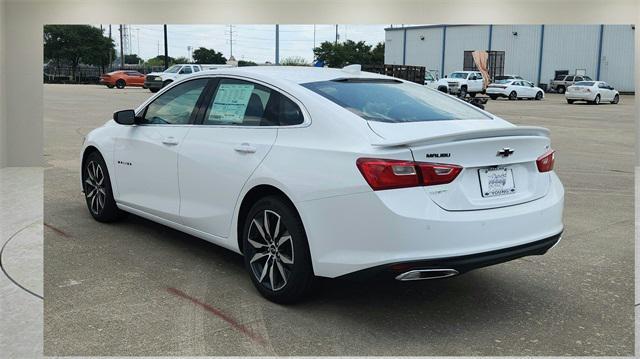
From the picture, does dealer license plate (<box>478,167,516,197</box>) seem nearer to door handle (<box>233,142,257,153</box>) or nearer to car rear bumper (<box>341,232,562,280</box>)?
car rear bumper (<box>341,232,562,280</box>)

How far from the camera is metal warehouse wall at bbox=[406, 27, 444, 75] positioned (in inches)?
1843

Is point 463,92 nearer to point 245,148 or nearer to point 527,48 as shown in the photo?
point 527,48

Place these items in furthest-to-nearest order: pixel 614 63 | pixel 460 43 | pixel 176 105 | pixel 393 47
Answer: pixel 393 47 < pixel 460 43 < pixel 614 63 < pixel 176 105

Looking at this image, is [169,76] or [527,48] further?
[527,48]

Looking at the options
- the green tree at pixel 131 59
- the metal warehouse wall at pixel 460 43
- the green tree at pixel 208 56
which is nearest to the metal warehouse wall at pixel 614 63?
the metal warehouse wall at pixel 460 43

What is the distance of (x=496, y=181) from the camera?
3.93 m

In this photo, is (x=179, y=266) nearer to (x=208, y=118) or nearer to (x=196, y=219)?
(x=196, y=219)

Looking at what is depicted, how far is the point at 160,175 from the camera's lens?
5.45m

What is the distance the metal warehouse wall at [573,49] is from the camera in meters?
39.0

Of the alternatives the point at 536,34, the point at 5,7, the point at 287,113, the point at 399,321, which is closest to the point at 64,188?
the point at 5,7

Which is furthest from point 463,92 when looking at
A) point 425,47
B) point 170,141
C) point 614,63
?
point 170,141

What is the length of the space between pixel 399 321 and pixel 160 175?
2.40m

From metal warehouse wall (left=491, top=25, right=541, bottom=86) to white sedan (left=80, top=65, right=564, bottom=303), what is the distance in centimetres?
4002

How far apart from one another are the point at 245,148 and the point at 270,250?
725mm
